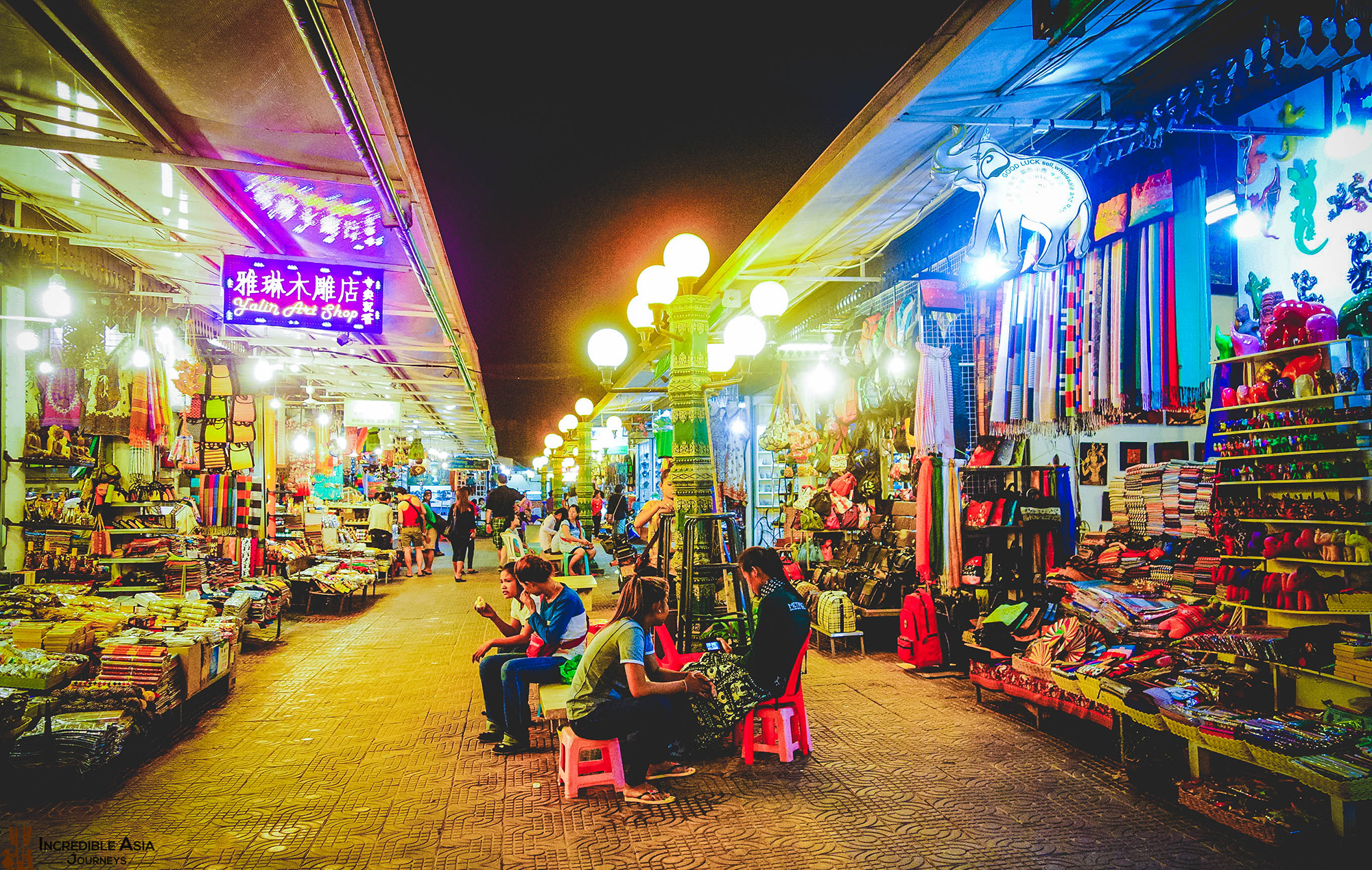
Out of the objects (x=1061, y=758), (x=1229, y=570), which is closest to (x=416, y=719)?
(x=1061, y=758)

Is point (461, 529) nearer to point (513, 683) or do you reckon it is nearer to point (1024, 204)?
point (513, 683)

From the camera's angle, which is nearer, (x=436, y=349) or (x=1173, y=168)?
(x=1173, y=168)

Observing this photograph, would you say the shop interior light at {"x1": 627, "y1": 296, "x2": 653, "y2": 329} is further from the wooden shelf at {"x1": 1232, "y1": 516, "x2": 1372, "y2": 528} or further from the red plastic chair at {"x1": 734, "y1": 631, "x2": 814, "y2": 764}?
the wooden shelf at {"x1": 1232, "y1": 516, "x2": 1372, "y2": 528}

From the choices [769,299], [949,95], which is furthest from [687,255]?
[949,95]

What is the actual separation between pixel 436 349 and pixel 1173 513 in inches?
416

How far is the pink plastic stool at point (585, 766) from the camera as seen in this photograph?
14.0ft

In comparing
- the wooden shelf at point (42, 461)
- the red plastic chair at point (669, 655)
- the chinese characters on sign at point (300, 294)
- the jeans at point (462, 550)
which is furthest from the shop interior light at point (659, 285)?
the jeans at point (462, 550)

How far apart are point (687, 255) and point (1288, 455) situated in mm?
3892

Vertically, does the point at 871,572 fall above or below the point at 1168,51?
below

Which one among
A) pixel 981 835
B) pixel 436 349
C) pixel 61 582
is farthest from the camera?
pixel 436 349

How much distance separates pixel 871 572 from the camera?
8258 millimetres

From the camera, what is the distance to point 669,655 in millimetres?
5191

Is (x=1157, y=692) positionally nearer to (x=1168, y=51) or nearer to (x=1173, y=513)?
(x=1173, y=513)

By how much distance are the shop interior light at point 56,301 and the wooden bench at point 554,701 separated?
6.81 m
